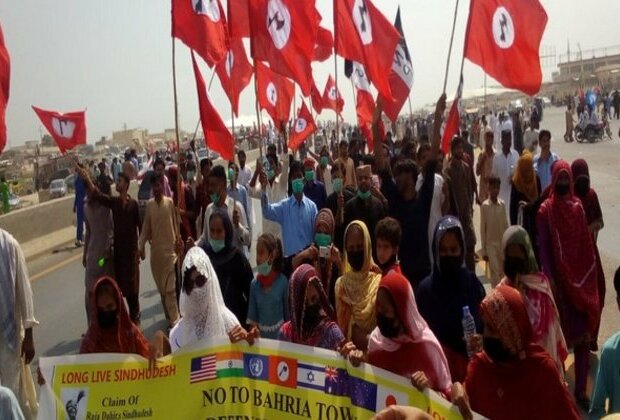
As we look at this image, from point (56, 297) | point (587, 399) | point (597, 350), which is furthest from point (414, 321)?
point (56, 297)

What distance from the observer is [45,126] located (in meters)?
10.9

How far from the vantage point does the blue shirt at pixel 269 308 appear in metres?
4.91

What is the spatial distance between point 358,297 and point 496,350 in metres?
1.47

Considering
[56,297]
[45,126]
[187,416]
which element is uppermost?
[45,126]

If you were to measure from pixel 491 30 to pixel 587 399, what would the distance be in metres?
3.47

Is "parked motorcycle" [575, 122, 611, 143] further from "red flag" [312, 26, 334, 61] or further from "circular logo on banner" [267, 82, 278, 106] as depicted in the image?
"circular logo on banner" [267, 82, 278, 106]

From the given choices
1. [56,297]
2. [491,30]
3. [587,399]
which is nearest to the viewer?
[587,399]

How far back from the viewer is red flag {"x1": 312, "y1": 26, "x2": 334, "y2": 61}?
44.0 feet

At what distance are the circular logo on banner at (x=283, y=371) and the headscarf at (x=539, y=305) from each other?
4.40 ft

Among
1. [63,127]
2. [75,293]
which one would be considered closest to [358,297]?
[75,293]

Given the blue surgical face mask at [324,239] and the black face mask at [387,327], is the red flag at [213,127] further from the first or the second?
the black face mask at [387,327]

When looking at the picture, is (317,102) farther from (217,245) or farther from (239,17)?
(217,245)

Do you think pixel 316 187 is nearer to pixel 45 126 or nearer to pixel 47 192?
pixel 45 126

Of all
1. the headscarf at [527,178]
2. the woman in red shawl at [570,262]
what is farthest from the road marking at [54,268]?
the woman in red shawl at [570,262]
